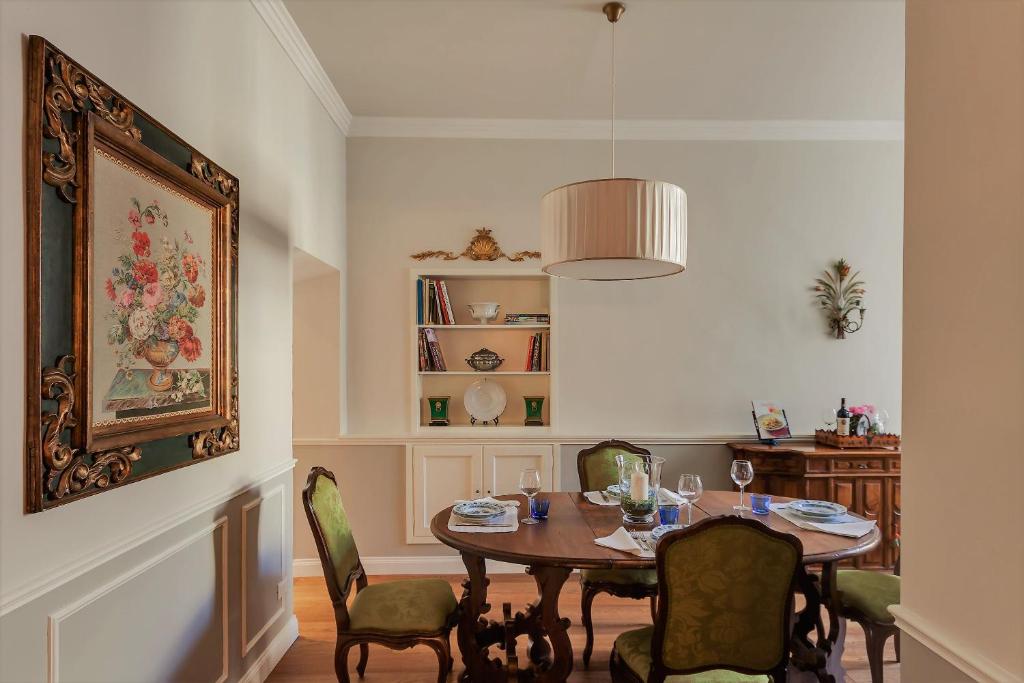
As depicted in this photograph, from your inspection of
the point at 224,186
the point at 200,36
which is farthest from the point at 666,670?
the point at 200,36

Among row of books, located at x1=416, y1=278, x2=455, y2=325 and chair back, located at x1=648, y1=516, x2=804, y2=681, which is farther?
row of books, located at x1=416, y1=278, x2=455, y2=325

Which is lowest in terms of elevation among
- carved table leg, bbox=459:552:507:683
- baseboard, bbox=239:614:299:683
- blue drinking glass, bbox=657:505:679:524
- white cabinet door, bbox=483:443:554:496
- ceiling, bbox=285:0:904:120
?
baseboard, bbox=239:614:299:683

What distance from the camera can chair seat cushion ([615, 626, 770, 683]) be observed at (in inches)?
73.1

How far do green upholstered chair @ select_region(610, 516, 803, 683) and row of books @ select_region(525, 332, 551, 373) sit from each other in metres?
2.55

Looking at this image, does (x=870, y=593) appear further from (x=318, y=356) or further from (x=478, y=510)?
(x=318, y=356)

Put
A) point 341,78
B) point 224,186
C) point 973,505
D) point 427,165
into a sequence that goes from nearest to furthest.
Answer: point 973,505 → point 224,186 → point 341,78 → point 427,165

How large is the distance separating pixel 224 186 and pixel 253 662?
6.56ft

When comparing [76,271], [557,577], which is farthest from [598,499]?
[76,271]

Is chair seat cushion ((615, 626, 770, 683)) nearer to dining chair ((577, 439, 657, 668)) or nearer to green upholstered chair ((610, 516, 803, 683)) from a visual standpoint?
green upholstered chair ((610, 516, 803, 683))

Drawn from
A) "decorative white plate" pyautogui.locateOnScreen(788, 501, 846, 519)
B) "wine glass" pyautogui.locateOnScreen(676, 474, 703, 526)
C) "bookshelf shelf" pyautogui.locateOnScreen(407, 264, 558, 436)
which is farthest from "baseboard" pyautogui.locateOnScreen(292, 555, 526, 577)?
"decorative white plate" pyautogui.locateOnScreen(788, 501, 846, 519)

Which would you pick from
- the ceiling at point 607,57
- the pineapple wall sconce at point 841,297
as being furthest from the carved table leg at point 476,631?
the pineapple wall sconce at point 841,297

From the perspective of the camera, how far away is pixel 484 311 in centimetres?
423

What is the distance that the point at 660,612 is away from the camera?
5.91 ft

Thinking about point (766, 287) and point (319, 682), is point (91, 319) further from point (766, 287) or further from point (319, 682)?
point (766, 287)
